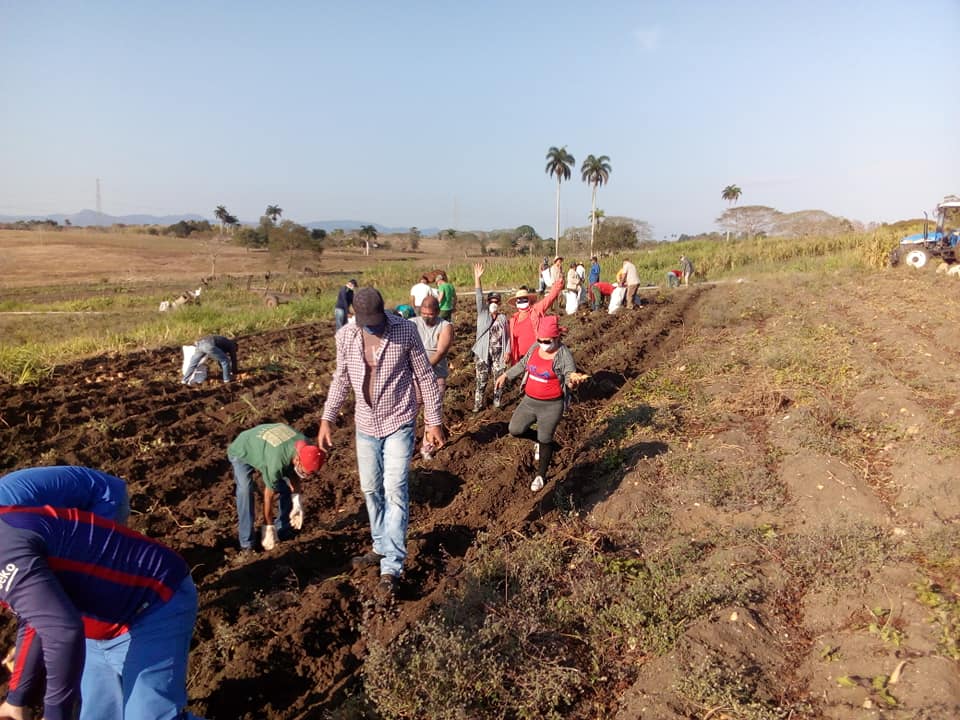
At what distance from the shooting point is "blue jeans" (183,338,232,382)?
9.32 metres

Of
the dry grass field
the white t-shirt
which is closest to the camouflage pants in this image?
the dry grass field

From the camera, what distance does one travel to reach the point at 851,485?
17.4 ft

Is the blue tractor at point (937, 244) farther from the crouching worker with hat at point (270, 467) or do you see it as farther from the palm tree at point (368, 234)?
the palm tree at point (368, 234)

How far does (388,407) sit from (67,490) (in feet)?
6.95

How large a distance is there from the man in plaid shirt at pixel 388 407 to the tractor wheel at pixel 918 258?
2243 centimetres

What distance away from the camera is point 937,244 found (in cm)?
2145

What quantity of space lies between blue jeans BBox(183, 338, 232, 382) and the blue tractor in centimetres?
2154

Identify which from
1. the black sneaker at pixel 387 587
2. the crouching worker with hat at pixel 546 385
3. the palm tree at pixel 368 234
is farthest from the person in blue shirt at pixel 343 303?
the palm tree at pixel 368 234

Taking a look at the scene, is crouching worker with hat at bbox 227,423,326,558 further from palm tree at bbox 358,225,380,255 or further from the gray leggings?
palm tree at bbox 358,225,380,255

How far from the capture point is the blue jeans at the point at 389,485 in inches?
159

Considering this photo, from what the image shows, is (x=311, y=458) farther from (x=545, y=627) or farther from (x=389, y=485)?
(x=545, y=627)

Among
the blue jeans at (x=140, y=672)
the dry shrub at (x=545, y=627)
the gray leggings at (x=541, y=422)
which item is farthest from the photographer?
the gray leggings at (x=541, y=422)

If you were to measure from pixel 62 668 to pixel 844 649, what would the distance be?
3.62 m

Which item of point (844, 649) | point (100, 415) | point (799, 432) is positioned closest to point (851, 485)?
point (799, 432)
